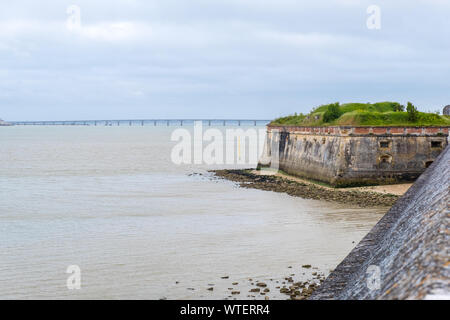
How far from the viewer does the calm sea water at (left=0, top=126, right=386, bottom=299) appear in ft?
49.4

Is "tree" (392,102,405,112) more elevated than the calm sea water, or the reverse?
"tree" (392,102,405,112)

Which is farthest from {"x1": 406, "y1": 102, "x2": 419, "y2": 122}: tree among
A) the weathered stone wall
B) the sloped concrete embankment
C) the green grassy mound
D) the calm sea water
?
the sloped concrete embankment

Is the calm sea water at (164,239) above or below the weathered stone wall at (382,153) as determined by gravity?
below

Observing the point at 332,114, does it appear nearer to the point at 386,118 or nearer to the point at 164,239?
the point at 386,118

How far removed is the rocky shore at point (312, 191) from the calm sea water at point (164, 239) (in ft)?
4.40

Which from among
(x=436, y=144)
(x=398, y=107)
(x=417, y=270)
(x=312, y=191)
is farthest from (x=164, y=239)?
(x=398, y=107)

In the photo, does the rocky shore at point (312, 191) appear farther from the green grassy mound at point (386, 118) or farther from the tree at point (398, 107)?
the tree at point (398, 107)

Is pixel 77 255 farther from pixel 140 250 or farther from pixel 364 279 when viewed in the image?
pixel 364 279

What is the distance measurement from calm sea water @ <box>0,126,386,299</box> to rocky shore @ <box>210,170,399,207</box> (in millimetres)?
1343

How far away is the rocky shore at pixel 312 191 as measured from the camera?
1162 inches

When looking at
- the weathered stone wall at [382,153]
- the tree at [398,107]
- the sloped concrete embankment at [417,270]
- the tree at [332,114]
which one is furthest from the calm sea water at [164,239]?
the tree at [398,107]

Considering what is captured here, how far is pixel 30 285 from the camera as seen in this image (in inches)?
587

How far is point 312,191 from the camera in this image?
1351 inches

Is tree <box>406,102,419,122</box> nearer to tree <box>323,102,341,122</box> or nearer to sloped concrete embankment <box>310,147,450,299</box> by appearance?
tree <box>323,102,341,122</box>
